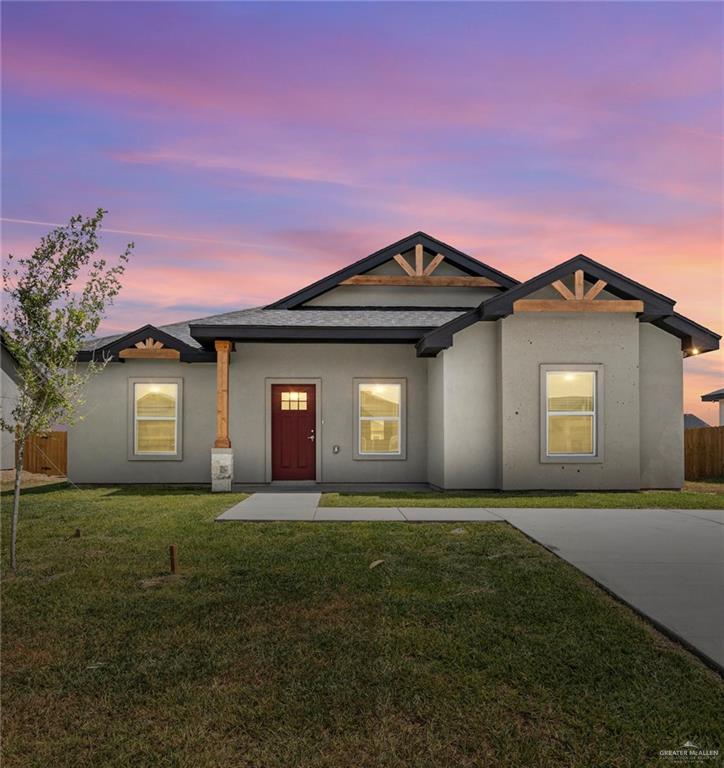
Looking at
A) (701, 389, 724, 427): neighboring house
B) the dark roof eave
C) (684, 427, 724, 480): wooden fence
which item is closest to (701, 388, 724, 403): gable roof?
(701, 389, 724, 427): neighboring house

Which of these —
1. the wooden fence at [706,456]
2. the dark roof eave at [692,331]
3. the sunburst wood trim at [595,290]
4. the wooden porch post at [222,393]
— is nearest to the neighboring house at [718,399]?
the wooden fence at [706,456]

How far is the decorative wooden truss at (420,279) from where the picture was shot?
1778 centimetres

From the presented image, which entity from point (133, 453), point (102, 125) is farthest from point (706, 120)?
point (133, 453)

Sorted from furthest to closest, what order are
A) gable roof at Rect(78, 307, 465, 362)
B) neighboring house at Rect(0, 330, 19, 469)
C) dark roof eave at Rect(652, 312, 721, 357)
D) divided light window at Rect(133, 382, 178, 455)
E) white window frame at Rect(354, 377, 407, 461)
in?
neighboring house at Rect(0, 330, 19, 469), divided light window at Rect(133, 382, 178, 455), white window frame at Rect(354, 377, 407, 461), gable roof at Rect(78, 307, 465, 362), dark roof eave at Rect(652, 312, 721, 357)


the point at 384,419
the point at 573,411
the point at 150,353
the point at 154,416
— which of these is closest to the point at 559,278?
the point at 573,411

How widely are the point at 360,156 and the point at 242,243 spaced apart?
22.5 ft

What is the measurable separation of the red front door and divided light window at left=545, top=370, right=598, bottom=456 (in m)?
6.00

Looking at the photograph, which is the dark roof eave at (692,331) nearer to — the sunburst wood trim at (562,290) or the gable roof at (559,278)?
the gable roof at (559,278)

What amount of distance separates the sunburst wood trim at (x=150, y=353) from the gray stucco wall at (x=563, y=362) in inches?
327

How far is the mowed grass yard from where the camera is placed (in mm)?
3145

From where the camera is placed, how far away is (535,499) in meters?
12.8

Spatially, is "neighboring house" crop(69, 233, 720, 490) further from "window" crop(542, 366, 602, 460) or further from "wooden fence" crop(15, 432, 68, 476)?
"wooden fence" crop(15, 432, 68, 476)

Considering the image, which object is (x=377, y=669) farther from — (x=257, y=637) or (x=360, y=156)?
(x=360, y=156)

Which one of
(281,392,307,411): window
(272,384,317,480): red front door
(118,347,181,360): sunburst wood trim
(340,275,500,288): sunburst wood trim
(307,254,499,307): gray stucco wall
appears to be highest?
(340,275,500,288): sunburst wood trim
